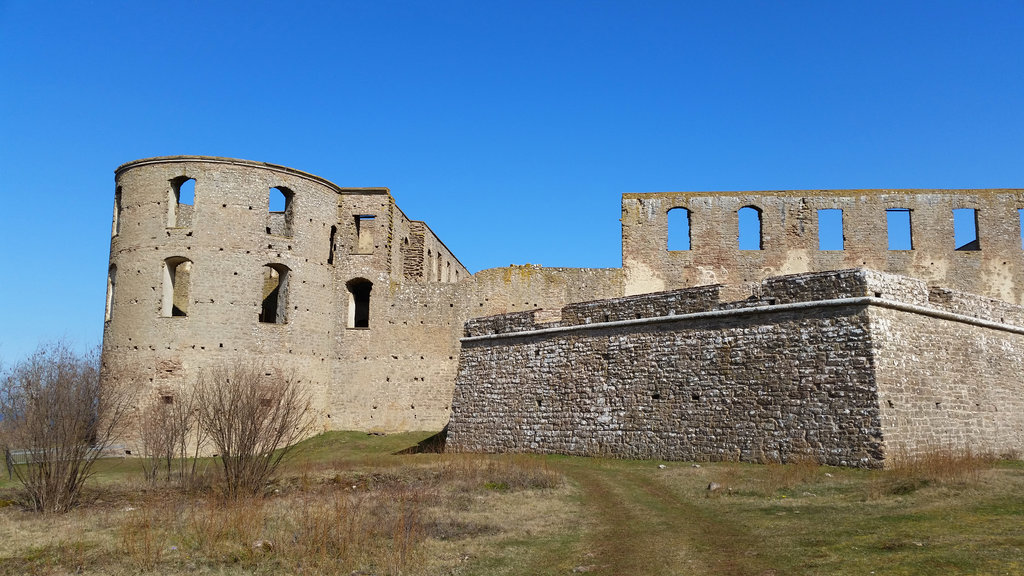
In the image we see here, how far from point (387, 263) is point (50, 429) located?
14.9 meters

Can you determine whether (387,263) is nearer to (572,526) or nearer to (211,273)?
(211,273)

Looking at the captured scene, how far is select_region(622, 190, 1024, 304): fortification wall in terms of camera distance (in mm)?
26406

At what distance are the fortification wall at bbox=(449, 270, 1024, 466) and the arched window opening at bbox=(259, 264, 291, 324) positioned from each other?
9.35 m

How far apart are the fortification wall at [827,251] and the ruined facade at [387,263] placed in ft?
0.16

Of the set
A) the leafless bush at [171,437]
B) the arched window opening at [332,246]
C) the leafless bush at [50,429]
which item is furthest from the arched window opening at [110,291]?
the leafless bush at [50,429]

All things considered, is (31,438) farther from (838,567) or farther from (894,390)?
(894,390)

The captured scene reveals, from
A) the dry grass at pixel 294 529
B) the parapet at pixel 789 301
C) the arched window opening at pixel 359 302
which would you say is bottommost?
the dry grass at pixel 294 529

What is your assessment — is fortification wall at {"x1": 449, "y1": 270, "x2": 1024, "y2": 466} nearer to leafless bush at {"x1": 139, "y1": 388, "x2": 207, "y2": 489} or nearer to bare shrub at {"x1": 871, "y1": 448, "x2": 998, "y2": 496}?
bare shrub at {"x1": 871, "y1": 448, "x2": 998, "y2": 496}

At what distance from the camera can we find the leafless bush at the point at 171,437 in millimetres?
16508

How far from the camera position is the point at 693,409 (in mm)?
16250

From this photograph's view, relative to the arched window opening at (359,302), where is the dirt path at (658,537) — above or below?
below

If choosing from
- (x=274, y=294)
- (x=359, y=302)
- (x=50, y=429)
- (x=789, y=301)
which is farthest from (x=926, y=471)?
(x=274, y=294)

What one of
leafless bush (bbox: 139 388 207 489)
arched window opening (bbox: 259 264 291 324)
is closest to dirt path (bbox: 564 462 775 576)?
leafless bush (bbox: 139 388 207 489)

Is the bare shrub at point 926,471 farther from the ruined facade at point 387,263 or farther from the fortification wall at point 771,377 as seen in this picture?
the ruined facade at point 387,263
